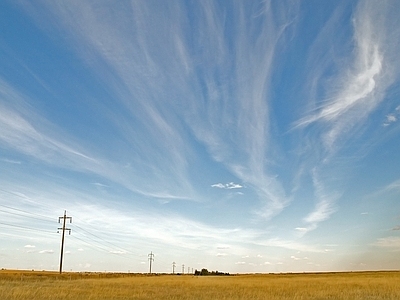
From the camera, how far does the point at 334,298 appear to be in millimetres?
26094

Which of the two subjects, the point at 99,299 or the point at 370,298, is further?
the point at 370,298

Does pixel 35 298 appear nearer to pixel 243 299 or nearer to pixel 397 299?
pixel 243 299

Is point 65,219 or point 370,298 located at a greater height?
point 65,219

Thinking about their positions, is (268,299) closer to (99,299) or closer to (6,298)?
(99,299)

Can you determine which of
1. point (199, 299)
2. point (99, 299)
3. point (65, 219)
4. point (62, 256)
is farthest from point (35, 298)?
point (65, 219)

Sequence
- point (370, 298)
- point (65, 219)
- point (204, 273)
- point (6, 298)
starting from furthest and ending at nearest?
point (204, 273)
point (65, 219)
point (370, 298)
point (6, 298)

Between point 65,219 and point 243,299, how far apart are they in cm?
6594

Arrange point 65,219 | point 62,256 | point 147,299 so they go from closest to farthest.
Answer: point 147,299 → point 62,256 → point 65,219

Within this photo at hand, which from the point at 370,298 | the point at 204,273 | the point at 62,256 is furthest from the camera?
the point at 204,273

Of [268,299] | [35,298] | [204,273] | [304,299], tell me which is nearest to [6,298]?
[35,298]

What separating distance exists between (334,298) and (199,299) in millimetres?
9419

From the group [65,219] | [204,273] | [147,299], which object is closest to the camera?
[147,299]

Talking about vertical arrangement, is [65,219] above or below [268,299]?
above

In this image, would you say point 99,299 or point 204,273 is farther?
point 204,273
